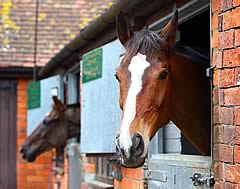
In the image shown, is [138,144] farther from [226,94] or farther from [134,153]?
[226,94]

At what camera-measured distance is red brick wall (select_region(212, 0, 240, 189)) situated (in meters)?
3.85

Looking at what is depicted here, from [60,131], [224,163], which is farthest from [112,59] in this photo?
[60,131]

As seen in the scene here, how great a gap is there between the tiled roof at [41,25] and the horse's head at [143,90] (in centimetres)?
835

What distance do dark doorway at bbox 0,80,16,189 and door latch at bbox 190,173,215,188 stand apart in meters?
8.81

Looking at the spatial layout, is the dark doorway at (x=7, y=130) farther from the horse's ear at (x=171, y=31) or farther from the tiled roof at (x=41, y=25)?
the horse's ear at (x=171, y=31)

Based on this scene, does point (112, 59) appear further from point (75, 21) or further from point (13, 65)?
point (75, 21)

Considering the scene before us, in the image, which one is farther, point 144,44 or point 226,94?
point 144,44

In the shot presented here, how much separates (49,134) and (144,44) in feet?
18.3

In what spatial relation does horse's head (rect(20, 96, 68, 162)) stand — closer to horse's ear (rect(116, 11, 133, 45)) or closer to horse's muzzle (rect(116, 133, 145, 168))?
horse's ear (rect(116, 11, 133, 45))

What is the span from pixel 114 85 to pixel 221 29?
88.7 inches

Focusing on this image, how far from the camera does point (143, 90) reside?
163 inches

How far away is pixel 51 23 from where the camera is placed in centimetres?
1398

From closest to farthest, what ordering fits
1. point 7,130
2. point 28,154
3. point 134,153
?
point 134,153 → point 28,154 → point 7,130

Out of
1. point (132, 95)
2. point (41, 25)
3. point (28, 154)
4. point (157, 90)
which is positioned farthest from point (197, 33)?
point (41, 25)
